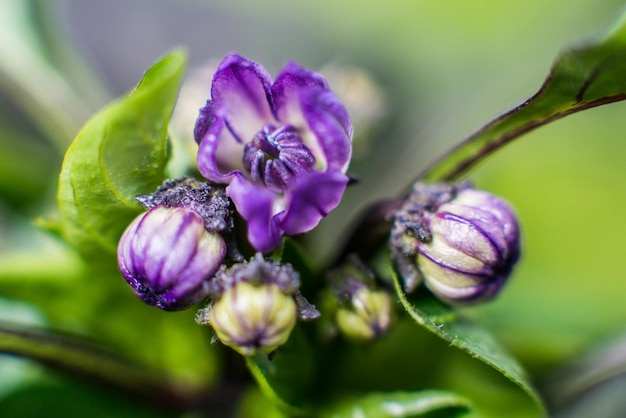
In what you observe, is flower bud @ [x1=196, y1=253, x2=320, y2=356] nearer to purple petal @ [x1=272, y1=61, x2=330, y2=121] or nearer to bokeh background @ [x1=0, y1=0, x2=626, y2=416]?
purple petal @ [x1=272, y1=61, x2=330, y2=121]

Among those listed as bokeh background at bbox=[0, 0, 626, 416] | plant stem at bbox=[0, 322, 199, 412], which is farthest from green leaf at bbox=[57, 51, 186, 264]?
bokeh background at bbox=[0, 0, 626, 416]

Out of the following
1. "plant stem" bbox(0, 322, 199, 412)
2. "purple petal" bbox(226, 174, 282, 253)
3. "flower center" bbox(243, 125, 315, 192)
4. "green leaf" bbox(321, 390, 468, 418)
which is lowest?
"plant stem" bbox(0, 322, 199, 412)

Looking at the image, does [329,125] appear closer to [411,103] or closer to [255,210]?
[255,210]

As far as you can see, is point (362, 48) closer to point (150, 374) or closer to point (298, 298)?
point (150, 374)

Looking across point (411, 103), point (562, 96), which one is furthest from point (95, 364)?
point (411, 103)

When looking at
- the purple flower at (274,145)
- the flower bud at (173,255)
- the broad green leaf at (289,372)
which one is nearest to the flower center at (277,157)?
the purple flower at (274,145)
